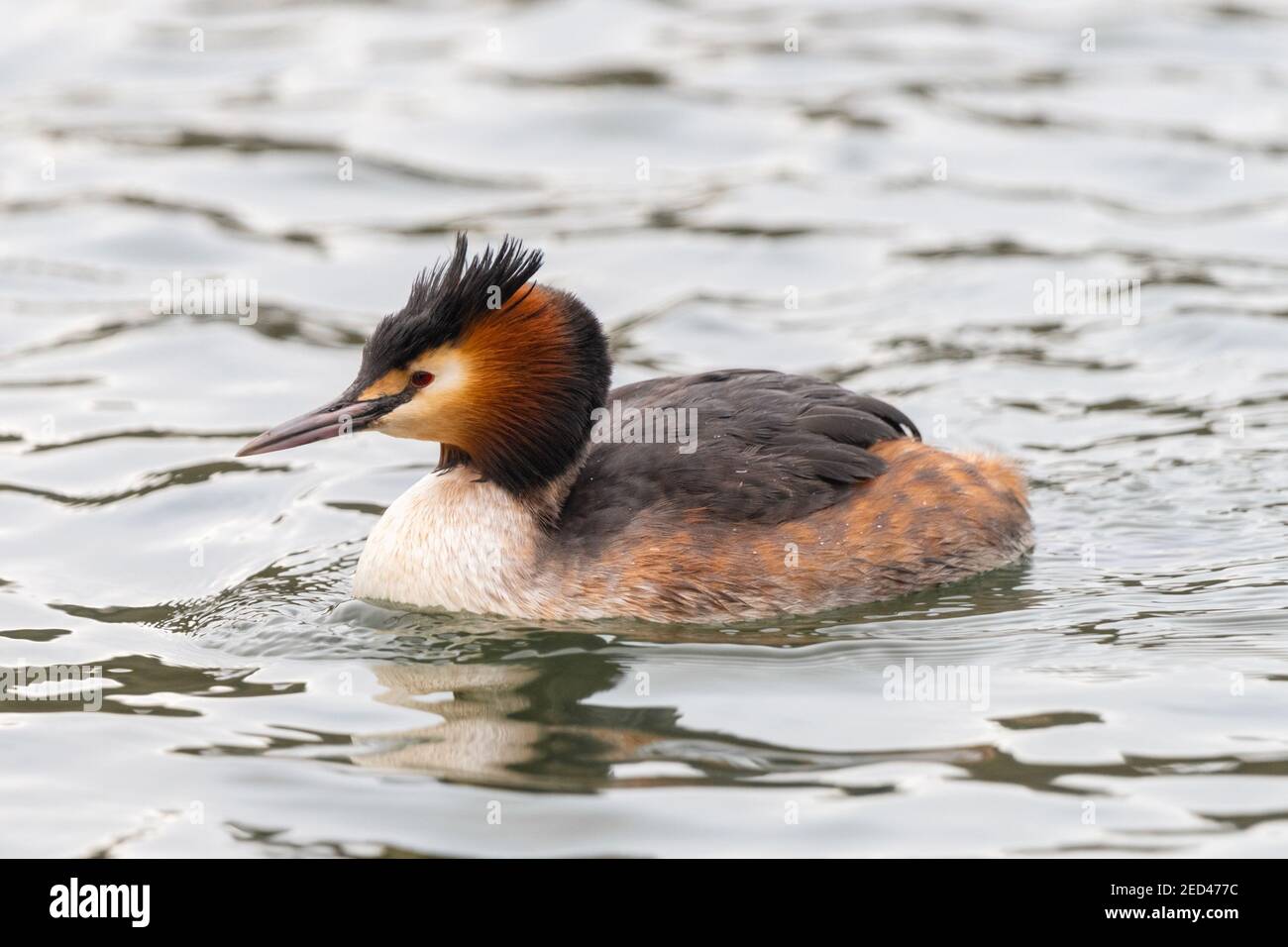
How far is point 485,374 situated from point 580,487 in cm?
75

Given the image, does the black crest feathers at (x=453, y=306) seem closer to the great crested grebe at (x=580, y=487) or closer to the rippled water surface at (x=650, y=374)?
the great crested grebe at (x=580, y=487)

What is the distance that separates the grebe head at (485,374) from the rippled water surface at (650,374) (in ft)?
2.62

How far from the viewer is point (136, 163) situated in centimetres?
1603

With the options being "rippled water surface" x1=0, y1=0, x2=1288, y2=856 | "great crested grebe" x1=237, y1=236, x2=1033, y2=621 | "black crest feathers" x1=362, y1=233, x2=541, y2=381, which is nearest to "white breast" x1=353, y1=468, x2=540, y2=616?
"great crested grebe" x1=237, y1=236, x2=1033, y2=621

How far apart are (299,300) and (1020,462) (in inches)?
213

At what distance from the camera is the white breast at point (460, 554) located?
28.2 feet

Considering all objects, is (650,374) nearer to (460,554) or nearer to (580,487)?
(580,487)

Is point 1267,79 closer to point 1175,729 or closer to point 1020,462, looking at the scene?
point 1020,462

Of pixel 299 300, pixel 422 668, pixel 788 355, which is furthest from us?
pixel 299 300

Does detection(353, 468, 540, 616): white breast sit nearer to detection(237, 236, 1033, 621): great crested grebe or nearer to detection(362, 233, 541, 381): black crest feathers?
detection(237, 236, 1033, 621): great crested grebe

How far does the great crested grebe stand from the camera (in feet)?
27.5

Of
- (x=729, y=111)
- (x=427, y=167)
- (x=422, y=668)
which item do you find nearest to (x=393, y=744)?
(x=422, y=668)

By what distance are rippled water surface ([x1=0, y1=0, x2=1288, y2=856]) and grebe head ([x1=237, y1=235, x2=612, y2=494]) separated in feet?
2.62
